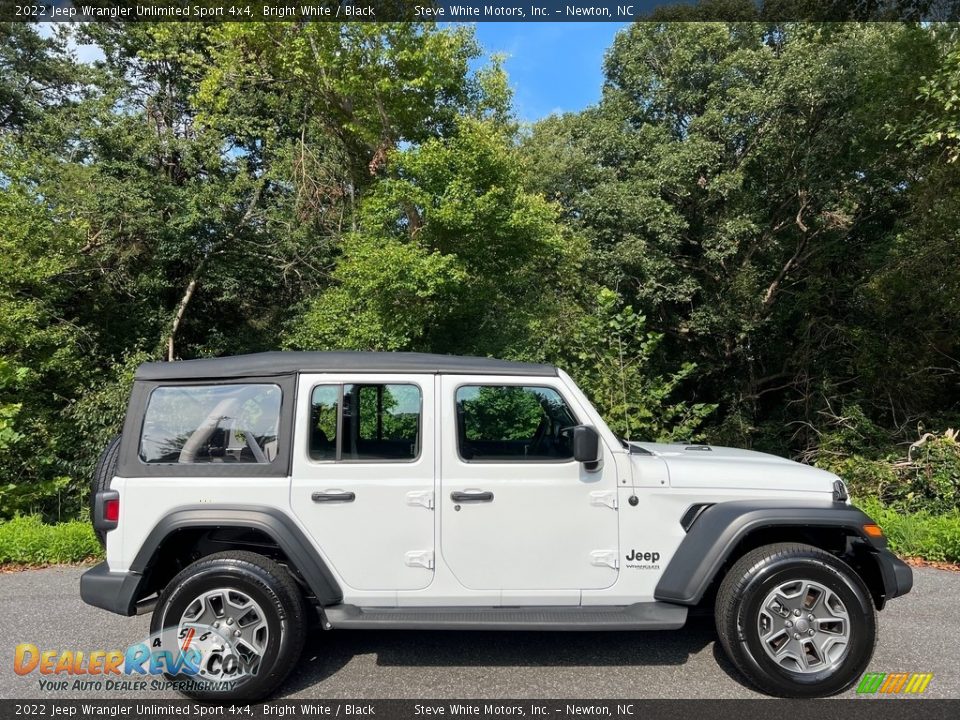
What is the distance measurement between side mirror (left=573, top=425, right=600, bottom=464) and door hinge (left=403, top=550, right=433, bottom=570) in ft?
3.27

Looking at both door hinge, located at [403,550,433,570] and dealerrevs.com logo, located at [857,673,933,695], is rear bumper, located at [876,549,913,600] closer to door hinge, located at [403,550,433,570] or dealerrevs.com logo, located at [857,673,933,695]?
dealerrevs.com logo, located at [857,673,933,695]

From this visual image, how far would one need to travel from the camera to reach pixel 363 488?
11.4ft

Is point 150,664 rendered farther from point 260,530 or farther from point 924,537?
point 924,537

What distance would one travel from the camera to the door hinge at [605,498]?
11.4 ft

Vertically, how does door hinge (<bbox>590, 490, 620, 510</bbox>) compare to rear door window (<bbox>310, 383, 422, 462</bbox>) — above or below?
below

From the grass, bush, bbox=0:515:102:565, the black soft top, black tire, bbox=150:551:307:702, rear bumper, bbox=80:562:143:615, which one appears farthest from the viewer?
bush, bbox=0:515:102:565

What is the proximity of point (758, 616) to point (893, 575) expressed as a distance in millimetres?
800

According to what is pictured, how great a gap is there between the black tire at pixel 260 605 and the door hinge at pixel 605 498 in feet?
5.66

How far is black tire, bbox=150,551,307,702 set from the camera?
10.7ft

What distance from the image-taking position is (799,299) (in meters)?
15.3

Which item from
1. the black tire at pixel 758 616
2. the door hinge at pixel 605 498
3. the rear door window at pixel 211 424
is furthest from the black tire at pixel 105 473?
the black tire at pixel 758 616

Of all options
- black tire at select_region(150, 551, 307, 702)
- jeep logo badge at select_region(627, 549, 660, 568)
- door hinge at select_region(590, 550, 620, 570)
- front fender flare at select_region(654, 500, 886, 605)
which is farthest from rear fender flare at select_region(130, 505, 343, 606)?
front fender flare at select_region(654, 500, 886, 605)

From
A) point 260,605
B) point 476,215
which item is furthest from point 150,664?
point 476,215

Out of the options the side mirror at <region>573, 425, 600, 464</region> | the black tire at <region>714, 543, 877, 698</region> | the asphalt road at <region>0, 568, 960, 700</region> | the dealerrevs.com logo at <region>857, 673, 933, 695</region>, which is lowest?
the dealerrevs.com logo at <region>857, 673, 933, 695</region>
